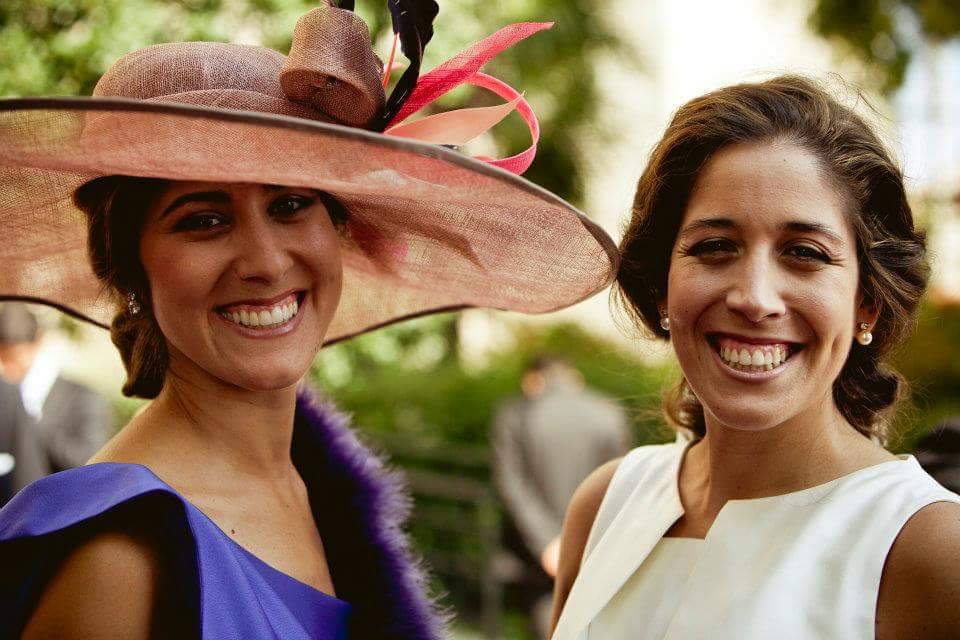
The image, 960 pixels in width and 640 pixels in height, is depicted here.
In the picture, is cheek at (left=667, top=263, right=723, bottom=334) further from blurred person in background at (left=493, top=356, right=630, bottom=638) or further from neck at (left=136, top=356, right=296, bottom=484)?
blurred person in background at (left=493, top=356, right=630, bottom=638)

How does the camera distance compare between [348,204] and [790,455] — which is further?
[348,204]

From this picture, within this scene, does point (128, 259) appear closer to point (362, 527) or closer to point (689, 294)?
point (362, 527)

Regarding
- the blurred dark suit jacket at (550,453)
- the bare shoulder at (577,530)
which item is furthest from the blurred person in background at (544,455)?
the bare shoulder at (577,530)

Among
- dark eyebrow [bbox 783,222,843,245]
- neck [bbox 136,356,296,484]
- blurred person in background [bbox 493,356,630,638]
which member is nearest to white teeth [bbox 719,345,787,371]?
dark eyebrow [bbox 783,222,843,245]

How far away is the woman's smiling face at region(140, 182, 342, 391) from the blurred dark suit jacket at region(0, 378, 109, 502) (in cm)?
361

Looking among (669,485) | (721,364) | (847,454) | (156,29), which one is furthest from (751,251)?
(156,29)

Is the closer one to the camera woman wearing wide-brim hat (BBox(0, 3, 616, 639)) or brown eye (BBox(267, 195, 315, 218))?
woman wearing wide-brim hat (BBox(0, 3, 616, 639))

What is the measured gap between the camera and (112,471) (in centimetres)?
187

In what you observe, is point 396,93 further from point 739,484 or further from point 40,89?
point 40,89

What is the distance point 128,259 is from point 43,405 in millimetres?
3933

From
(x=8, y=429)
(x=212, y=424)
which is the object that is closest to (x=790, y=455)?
(x=212, y=424)

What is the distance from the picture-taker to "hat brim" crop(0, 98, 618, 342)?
170 centimetres

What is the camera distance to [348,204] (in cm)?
235

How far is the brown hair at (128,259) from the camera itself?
2.04 meters
